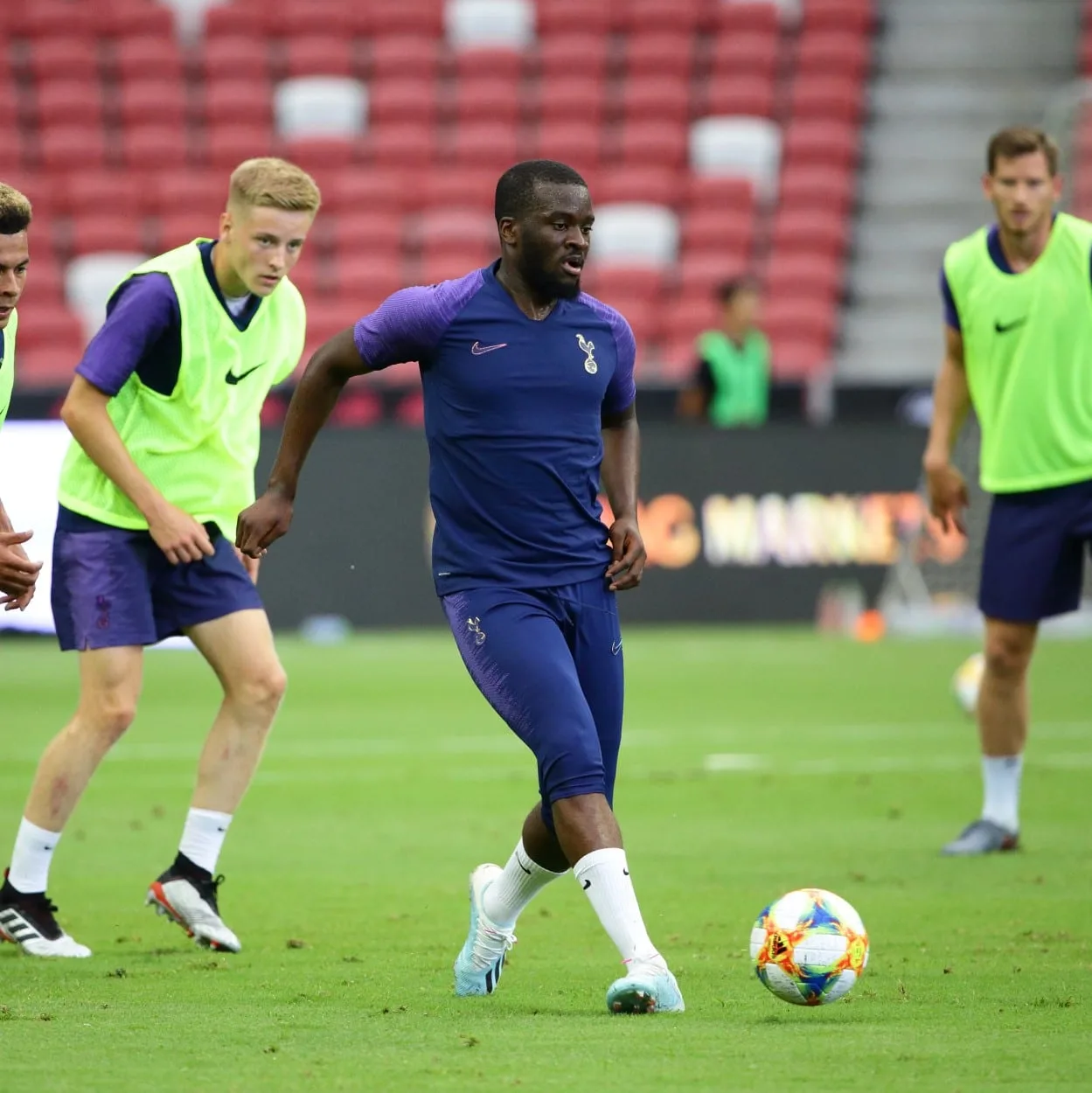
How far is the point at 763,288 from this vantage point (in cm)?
2311

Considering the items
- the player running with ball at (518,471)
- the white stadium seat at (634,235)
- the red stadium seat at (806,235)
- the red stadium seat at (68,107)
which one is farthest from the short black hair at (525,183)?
the red stadium seat at (68,107)

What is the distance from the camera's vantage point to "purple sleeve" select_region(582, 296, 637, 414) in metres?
5.33

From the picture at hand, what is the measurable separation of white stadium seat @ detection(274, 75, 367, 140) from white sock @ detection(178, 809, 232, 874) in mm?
18918

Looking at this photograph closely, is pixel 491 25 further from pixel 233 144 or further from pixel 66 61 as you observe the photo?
pixel 66 61

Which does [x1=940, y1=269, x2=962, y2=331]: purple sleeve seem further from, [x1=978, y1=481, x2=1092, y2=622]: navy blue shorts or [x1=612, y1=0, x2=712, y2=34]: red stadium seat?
[x1=612, y1=0, x2=712, y2=34]: red stadium seat

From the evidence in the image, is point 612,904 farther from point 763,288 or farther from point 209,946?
point 763,288

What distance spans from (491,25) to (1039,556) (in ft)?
62.4

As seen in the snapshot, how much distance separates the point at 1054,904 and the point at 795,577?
1146 centimetres

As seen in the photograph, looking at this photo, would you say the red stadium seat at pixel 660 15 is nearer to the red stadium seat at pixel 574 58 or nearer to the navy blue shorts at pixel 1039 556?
the red stadium seat at pixel 574 58

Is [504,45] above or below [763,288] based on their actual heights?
above

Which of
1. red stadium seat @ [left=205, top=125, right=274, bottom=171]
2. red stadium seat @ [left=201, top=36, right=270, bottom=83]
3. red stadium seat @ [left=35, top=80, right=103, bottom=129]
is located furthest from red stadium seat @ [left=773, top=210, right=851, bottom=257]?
red stadium seat @ [left=35, top=80, right=103, bottom=129]

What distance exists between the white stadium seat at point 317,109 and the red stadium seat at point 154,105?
1295mm

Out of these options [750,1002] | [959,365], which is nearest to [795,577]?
[959,365]

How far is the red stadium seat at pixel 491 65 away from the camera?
25.1m
